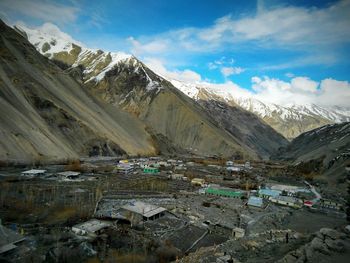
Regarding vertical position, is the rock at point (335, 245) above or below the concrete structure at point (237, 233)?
above

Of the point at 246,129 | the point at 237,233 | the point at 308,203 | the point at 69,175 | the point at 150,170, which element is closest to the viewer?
the point at 237,233

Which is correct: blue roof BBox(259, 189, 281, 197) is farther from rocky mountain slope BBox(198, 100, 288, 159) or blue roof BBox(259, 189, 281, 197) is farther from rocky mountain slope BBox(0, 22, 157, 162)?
rocky mountain slope BBox(198, 100, 288, 159)

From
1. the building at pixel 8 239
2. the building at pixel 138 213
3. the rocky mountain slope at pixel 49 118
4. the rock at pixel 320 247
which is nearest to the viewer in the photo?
the rock at pixel 320 247

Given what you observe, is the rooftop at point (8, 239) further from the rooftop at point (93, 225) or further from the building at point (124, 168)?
the building at point (124, 168)

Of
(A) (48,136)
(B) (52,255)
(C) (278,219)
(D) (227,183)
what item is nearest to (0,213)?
(B) (52,255)

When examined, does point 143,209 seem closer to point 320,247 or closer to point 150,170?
point 320,247

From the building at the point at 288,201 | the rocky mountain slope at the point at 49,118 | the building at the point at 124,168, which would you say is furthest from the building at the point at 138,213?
the rocky mountain slope at the point at 49,118

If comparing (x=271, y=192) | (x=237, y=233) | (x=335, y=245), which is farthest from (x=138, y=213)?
(x=271, y=192)
